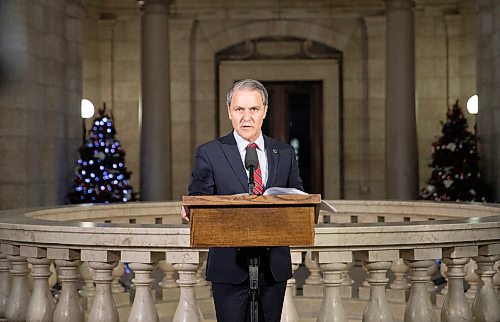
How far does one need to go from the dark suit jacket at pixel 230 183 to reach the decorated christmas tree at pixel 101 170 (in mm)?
11971

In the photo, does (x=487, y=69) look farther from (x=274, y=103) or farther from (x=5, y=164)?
(x=5, y=164)

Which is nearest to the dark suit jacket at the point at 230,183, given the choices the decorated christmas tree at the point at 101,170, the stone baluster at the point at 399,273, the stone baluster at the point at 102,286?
the stone baluster at the point at 102,286

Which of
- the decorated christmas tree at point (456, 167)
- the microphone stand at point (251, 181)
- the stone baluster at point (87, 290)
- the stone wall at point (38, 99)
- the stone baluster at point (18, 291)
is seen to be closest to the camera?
the microphone stand at point (251, 181)

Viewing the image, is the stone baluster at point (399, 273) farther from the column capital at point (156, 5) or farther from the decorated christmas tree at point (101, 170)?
the column capital at point (156, 5)

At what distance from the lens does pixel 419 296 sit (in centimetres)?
560

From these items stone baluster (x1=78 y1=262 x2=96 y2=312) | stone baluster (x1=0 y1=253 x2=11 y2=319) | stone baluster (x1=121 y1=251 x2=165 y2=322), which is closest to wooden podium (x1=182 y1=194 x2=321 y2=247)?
stone baluster (x1=121 y1=251 x2=165 y2=322)

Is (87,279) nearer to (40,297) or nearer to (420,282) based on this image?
(40,297)

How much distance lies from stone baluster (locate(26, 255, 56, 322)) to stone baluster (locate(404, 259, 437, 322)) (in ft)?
7.65

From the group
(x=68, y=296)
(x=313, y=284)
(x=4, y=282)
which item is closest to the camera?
(x=68, y=296)

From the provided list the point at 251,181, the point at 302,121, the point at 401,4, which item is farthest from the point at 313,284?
the point at 302,121

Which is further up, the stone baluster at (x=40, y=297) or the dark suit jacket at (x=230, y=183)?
the dark suit jacket at (x=230, y=183)

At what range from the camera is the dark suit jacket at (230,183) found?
434 centimetres

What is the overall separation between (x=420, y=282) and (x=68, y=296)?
7.40 ft

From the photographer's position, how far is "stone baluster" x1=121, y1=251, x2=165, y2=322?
550 cm
